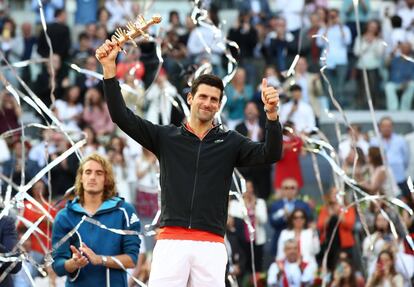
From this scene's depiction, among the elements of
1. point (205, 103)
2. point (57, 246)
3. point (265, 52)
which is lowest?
point (57, 246)

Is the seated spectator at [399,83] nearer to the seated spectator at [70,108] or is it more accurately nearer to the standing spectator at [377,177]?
the standing spectator at [377,177]

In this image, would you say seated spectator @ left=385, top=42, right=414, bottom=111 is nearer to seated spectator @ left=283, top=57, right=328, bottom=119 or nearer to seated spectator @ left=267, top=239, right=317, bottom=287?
seated spectator @ left=283, top=57, right=328, bottom=119

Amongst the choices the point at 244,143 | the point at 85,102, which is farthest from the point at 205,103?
the point at 85,102

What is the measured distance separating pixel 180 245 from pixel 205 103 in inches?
32.6

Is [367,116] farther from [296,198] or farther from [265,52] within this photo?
[296,198]

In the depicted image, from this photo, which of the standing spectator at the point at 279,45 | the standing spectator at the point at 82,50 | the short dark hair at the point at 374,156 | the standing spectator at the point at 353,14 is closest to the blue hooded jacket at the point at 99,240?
the short dark hair at the point at 374,156

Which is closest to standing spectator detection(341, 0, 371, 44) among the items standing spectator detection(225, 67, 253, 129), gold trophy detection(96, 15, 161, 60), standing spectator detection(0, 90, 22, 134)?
standing spectator detection(225, 67, 253, 129)

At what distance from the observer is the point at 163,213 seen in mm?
9055

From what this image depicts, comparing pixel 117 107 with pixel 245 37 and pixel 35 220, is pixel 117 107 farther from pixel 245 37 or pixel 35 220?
pixel 245 37

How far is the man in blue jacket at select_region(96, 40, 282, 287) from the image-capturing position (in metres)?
8.88

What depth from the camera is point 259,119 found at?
18.9m

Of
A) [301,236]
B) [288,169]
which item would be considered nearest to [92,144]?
[288,169]

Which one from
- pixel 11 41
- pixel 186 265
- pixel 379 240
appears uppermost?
pixel 11 41

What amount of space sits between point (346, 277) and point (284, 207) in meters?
1.97
